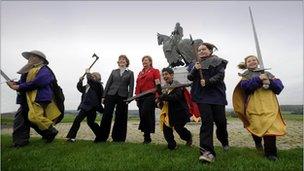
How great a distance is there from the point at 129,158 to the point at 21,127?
121 inches

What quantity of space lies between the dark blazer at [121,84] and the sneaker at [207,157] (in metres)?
→ 3.27

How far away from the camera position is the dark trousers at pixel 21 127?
8164 mm

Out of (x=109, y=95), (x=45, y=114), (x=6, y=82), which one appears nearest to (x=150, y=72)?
(x=109, y=95)

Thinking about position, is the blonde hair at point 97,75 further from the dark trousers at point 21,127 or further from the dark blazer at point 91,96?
the dark trousers at point 21,127

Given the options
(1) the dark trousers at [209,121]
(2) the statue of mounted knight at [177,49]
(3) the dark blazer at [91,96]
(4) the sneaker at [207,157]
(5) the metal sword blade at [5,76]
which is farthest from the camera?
Result: (2) the statue of mounted knight at [177,49]

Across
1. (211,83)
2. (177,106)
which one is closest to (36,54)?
(177,106)

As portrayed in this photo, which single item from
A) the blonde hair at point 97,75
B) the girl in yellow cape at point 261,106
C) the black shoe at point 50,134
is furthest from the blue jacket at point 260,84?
the black shoe at point 50,134

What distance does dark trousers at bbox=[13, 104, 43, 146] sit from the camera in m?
8.16

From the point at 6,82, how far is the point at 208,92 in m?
4.34

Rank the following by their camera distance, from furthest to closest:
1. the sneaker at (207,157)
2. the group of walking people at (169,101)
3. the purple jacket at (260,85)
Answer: the purple jacket at (260,85), the group of walking people at (169,101), the sneaker at (207,157)

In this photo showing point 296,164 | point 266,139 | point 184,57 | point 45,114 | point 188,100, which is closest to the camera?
point 296,164

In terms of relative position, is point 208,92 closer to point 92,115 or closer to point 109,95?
point 109,95

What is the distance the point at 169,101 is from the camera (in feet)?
24.8

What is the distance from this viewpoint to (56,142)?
8.41 m
